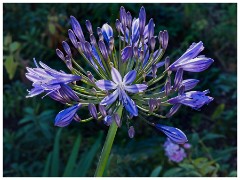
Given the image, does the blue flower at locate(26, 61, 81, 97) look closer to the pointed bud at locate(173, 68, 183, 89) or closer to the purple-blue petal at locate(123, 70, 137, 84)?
the purple-blue petal at locate(123, 70, 137, 84)

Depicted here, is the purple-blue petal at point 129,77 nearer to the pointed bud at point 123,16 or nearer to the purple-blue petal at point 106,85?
the purple-blue petal at point 106,85

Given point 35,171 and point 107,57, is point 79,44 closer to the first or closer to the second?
point 107,57

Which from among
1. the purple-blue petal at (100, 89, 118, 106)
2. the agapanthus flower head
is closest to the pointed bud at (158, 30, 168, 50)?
the agapanthus flower head

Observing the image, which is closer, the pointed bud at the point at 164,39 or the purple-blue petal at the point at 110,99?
the purple-blue petal at the point at 110,99

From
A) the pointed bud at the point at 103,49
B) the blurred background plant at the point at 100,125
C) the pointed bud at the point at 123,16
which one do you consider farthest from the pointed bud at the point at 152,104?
the blurred background plant at the point at 100,125

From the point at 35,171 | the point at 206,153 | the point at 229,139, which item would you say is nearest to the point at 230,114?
the point at 229,139

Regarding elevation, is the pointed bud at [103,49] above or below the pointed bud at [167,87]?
above

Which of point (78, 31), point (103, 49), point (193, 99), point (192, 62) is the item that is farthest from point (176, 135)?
point (78, 31)
